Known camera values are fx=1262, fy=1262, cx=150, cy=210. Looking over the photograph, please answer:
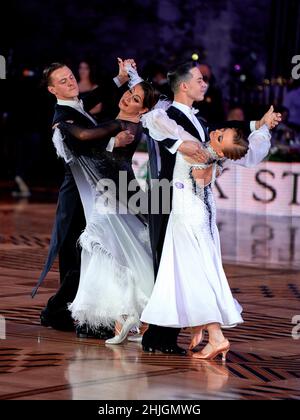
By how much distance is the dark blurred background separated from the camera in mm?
17984

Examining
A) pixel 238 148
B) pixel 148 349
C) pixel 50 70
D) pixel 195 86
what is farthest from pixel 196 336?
pixel 50 70

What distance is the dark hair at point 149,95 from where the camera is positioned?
7918 mm

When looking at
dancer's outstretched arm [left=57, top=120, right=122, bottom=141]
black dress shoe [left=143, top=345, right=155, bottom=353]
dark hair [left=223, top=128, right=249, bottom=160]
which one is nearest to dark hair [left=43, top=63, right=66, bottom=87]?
dancer's outstretched arm [left=57, top=120, right=122, bottom=141]

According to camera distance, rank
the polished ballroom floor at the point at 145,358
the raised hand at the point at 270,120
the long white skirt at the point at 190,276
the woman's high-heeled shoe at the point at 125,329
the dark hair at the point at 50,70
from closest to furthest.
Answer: the polished ballroom floor at the point at 145,358 → the long white skirt at the point at 190,276 → the raised hand at the point at 270,120 → the woman's high-heeled shoe at the point at 125,329 → the dark hair at the point at 50,70

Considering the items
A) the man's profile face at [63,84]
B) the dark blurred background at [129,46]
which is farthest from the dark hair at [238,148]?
the dark blurred background at [129,46]

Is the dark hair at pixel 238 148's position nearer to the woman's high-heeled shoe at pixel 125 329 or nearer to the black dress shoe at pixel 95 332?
the woman's high-heeled shoe at pixel 125 329

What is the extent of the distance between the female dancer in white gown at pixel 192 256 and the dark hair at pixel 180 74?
284mm

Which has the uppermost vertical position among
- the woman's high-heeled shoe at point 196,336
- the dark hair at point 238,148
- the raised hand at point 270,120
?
the raised hand at point 270,120

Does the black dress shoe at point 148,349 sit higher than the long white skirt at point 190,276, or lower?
lower

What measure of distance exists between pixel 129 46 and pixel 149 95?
1236cm

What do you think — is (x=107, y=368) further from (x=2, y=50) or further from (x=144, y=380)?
(x=2, y=50)

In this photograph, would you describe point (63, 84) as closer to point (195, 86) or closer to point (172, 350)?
point (195, 86)

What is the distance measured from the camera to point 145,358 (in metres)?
Result: 7.30

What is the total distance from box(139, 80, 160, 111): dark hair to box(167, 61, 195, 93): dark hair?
1.12 ft
